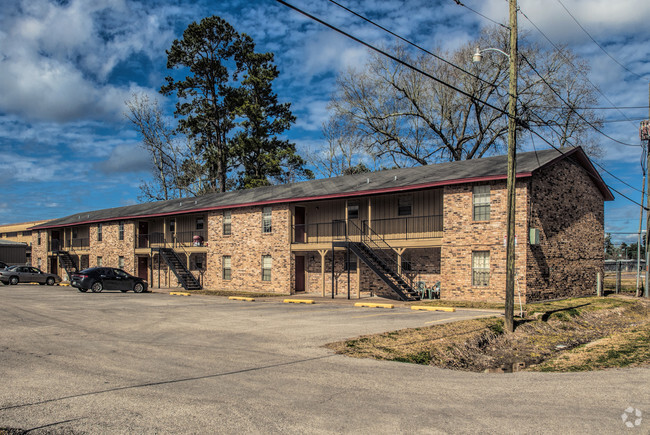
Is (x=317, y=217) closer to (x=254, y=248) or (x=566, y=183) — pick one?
(x=254, y=248)

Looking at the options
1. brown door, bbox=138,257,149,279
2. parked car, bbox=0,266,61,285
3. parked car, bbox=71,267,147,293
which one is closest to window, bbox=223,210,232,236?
parked car, bbox=71,267,147,293

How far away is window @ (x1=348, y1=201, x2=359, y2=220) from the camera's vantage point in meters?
27.6

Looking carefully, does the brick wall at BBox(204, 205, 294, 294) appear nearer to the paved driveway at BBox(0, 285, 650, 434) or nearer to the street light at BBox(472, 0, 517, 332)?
the paved driveway at BBox(0, 285, 650, 434)

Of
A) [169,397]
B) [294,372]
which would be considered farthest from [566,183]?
[169,397]

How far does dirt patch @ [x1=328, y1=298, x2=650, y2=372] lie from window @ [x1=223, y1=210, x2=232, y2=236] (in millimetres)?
20645

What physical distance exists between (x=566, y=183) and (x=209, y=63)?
4122cm

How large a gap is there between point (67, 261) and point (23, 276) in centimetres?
734

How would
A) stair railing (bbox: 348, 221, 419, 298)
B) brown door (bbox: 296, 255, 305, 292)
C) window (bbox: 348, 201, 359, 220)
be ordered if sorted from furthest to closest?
brown door (bbox: 296, 255, 305, 292)
window (bbox: 348, 201, 359, 220)
stair railing (bbox: 348, 221, 419, 298)

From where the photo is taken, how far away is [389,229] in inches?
1025

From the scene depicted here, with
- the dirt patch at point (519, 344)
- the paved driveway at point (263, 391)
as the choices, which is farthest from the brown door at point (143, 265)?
the dirt patch at point (519, 344)

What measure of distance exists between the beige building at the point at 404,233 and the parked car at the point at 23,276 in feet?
32.2

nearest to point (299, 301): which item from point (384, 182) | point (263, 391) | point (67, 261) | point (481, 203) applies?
point (384, 182)

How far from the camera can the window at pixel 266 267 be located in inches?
1208

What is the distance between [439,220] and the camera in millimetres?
24500
